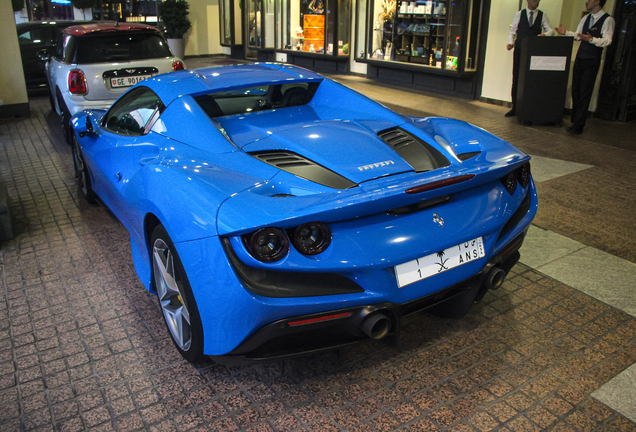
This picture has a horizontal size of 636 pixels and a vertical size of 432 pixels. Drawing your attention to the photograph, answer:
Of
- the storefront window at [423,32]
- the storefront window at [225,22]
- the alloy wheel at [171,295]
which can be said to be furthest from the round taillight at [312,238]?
the storefront window at [225,22]

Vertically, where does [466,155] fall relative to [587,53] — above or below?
below

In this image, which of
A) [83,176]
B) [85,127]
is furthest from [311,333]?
[83,176]

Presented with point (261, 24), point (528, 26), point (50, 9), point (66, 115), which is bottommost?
point (66, 115)

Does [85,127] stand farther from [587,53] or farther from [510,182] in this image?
[587,53]

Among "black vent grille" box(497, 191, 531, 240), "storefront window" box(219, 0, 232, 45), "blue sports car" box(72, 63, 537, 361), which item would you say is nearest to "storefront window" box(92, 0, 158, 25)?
"storefront window" box(219, 0, 232, 45)

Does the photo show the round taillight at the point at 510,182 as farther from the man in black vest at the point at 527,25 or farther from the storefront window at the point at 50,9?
the storefront window at the point at 50,9

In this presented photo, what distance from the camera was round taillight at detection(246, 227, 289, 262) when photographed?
1.97 m

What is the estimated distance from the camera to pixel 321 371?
254cm

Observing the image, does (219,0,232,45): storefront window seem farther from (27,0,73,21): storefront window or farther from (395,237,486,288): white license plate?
(395,237,486,288): white license plate

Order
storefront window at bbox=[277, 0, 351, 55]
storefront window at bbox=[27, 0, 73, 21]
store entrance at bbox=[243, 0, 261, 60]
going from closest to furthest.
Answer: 1. storefront window at bbox=[277, 0, 351, 55]
2. store entrance at bbox=[243, 0, 261, 60]
3. storefront window at bbox=[27, 0, 73, 21]

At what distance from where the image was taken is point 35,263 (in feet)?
12.2

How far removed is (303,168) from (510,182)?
42.3 inches

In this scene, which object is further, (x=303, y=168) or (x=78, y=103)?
(x=78, y=103)

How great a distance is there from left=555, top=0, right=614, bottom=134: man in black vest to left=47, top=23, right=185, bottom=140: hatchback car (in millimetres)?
5851
